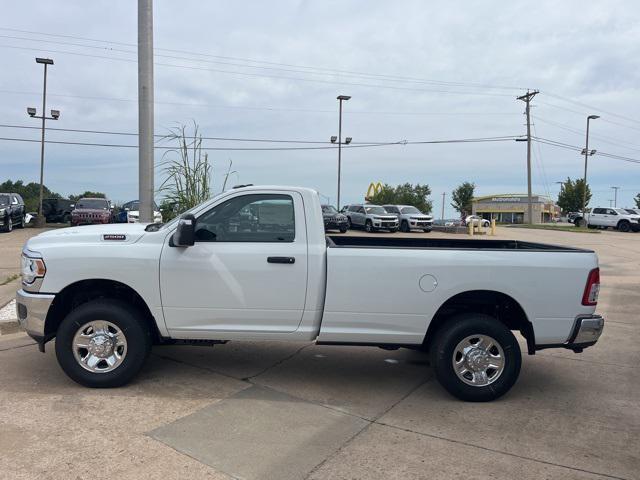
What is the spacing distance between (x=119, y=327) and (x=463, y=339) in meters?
3.04

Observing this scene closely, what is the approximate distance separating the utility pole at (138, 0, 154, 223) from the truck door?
4.19m

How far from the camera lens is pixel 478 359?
4836 millimetres

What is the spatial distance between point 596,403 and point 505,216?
3852 inches

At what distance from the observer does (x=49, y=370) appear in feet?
17.6

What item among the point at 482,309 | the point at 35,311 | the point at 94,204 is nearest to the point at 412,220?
the point at 94,204

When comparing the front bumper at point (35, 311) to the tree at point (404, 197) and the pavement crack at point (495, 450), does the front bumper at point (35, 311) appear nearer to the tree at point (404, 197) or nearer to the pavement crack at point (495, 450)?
the pavement crack at point (495, 450)

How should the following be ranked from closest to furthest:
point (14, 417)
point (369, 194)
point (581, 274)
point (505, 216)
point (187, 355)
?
1. point (14, 417)
2. point (581, 274)
3. point (187, 355)
4. point (369, 194)
5. point (505, 216)

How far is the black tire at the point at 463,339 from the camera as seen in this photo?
15.7 ft

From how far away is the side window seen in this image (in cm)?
490

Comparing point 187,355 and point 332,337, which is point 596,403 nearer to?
point 332,337

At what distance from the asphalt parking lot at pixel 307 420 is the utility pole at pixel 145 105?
3.17 metres

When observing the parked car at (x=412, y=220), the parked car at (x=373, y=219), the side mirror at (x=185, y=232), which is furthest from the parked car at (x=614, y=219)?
the side mirror at (x=185, y=232)

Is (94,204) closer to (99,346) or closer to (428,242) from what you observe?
(99,346)

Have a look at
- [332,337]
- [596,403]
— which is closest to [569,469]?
[596,403]
